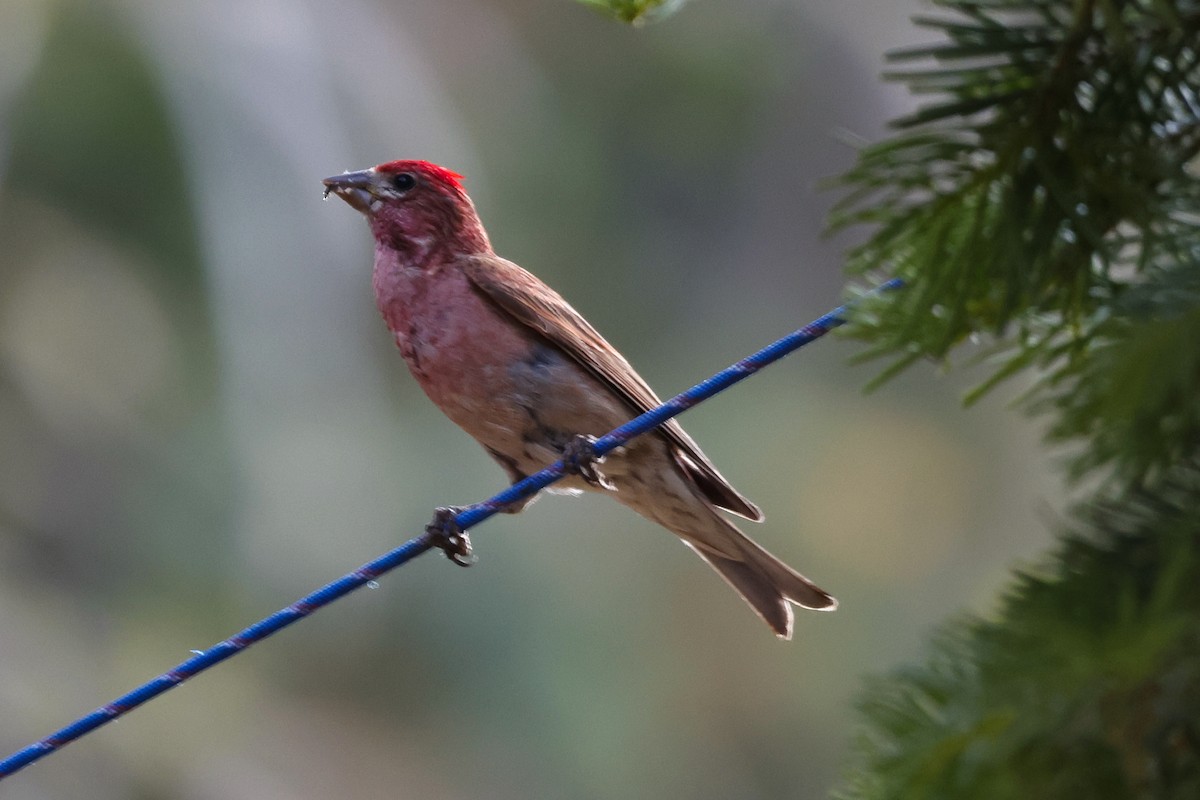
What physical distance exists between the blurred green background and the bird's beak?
13.2 feet

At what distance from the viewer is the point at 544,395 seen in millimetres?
3555

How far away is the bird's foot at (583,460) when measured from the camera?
3402 mm

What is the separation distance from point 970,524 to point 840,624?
1.82 metres

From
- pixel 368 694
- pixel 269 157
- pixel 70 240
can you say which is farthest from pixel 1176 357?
pixel 368 694

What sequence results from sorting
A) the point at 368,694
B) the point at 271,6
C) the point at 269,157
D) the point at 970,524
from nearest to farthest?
the point at 269,157
the point at 271,6
the point at 368,694
the point at 970,524

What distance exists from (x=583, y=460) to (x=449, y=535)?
1.65 feet

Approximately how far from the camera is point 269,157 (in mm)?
8172

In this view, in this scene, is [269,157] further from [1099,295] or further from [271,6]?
[1099,295]

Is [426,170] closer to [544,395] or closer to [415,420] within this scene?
[544,395]

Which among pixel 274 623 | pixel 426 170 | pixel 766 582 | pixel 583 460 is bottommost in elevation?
pixel 766 582

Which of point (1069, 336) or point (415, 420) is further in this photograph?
point (415, 420)

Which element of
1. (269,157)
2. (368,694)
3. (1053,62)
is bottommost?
(368,694)

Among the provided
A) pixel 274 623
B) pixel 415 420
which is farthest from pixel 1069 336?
pixel 415 420

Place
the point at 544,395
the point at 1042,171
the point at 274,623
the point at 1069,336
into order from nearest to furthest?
the point at 1042,171 < the point at 1069,336 < the point at 274,623 < the point at 544,395
